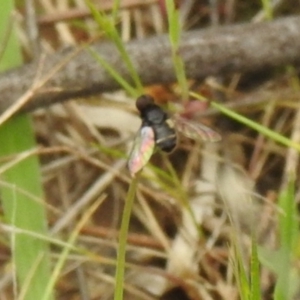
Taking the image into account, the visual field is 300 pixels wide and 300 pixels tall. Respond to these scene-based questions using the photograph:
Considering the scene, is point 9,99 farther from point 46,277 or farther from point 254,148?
point 254,148

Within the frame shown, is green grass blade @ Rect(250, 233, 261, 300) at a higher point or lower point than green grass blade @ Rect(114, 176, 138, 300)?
lower

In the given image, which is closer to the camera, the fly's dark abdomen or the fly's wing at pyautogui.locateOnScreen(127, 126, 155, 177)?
the fly's wing at pyautogui.locateOnScreen(127, 126, 155, 177)

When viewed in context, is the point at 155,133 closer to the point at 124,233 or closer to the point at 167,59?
the point at 124,233

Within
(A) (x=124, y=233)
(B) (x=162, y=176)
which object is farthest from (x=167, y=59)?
(A) (x=124, y=233)

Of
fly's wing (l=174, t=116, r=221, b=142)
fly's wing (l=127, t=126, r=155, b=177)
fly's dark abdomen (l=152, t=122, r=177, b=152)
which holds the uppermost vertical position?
fly's wing (l=127, t=126, r=155, b=177)

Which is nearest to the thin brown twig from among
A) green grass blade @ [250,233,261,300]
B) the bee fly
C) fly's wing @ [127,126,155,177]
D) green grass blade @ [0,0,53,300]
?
green grass blade @ [0,0,53,300]

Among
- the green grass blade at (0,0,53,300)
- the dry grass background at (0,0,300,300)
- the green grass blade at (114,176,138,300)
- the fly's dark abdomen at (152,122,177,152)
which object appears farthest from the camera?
the dry grass background at (0,0,300,300)

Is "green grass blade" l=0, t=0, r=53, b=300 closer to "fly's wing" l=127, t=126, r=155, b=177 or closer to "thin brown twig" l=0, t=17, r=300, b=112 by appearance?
"thin brown twig" l=0, t=17, r=300, b=112

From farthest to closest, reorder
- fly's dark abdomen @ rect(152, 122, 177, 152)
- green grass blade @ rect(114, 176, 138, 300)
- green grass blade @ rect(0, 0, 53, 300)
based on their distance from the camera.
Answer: green grass blade @ rect(0, 0, 53, 300)
fly's dark abdomen @ rect(152, 122, 177, 152)
green grass blade @ rect(114, 176, 138, 300)
